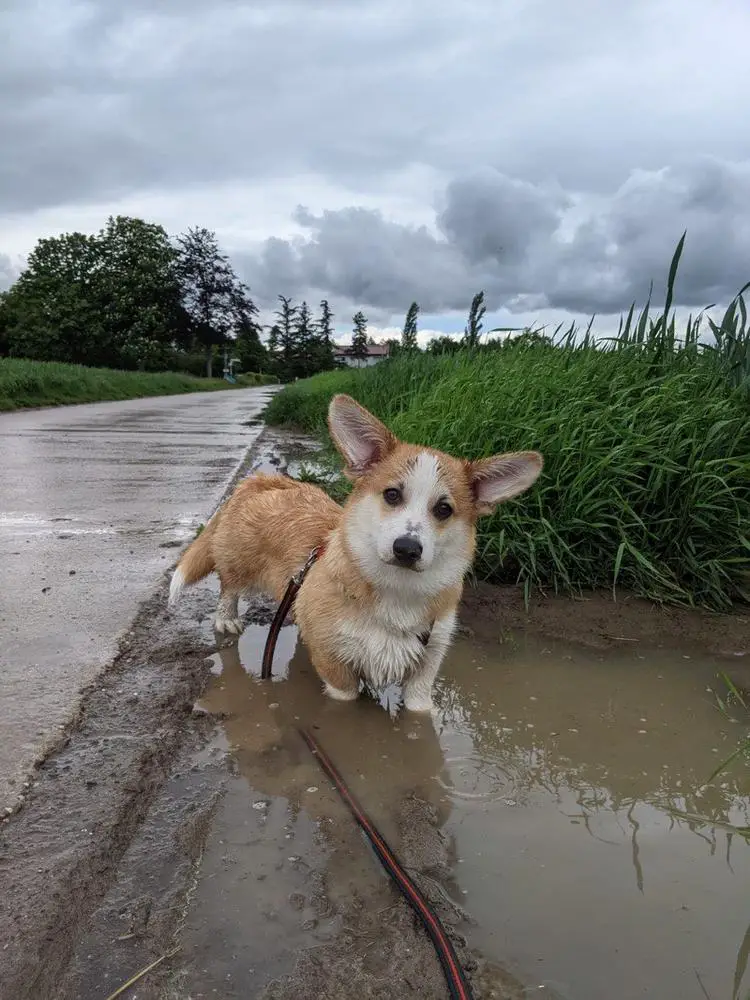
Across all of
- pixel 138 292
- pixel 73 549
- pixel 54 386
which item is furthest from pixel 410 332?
pixel 138 292

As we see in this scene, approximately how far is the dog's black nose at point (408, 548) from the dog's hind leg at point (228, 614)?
4.63 ft

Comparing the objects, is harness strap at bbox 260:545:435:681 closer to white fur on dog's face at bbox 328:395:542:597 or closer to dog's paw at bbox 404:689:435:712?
white fur on dog's face at bbox 328:395:542:597

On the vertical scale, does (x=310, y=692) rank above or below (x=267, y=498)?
below

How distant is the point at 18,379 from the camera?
17.1m

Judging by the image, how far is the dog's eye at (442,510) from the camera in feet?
8.11

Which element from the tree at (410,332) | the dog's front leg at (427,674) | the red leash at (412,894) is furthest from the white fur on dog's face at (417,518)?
the tree at (410,332)

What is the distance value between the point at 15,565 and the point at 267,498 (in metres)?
1.64

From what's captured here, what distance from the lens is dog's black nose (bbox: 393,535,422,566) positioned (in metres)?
2.23

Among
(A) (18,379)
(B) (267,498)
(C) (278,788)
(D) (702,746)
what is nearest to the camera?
(C) (278,788)

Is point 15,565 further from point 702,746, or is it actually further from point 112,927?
point 702,746

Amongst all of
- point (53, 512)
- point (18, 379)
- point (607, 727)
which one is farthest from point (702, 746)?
point (18, 379)

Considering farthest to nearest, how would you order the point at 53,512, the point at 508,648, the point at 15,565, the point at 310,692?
1. the point at 53,512
2. the point at 15,565
3. the point at 508,648
4. the point at 310,692

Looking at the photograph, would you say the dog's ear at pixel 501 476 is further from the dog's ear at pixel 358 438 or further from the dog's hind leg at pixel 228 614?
the dog's hind leg at pixel 228 614

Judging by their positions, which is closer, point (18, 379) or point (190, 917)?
point (190, 917)
